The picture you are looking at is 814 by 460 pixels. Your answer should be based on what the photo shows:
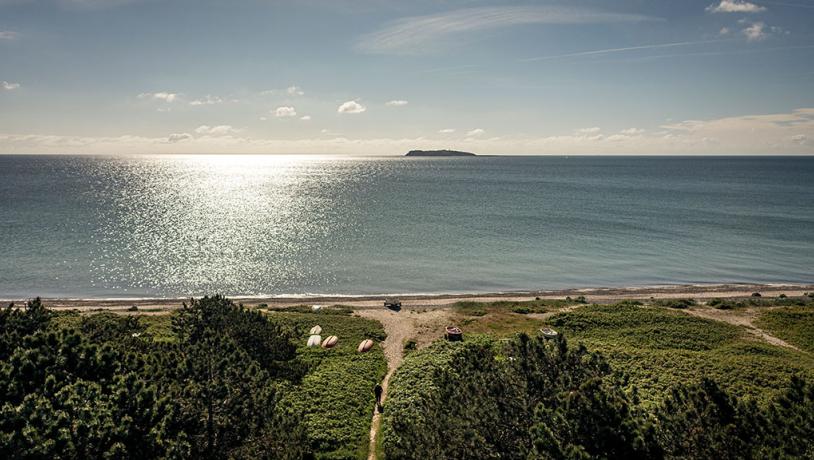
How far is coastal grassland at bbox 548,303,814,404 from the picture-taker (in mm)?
29252

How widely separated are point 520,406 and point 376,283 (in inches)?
2090

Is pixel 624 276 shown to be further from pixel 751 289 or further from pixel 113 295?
pixel 113 295

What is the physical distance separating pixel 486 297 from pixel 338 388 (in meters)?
35.5

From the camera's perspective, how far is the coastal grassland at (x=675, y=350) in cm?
2925

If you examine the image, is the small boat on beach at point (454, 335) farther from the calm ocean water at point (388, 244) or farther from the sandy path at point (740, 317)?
the sandy path at point (740, 317)

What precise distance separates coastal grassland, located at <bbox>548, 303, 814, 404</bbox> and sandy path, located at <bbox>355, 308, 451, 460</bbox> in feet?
38.8

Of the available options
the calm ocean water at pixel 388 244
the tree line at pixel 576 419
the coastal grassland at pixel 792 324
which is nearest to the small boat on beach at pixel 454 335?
the tree line at pixel 576 419

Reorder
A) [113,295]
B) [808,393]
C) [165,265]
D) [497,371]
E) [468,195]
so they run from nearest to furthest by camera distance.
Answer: [808,393]
[497,371]
[113,295]
[165,265]
[468,195]

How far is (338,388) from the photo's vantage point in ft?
98.4

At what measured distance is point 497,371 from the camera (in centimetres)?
1878

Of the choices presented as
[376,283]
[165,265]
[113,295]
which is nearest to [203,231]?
[165,265]

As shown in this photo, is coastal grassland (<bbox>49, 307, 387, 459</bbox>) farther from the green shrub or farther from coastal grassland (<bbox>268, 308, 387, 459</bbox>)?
the green shrub

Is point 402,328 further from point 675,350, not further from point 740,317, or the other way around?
point 740,317

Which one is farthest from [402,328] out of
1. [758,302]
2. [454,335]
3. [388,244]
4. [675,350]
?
[388,244]
